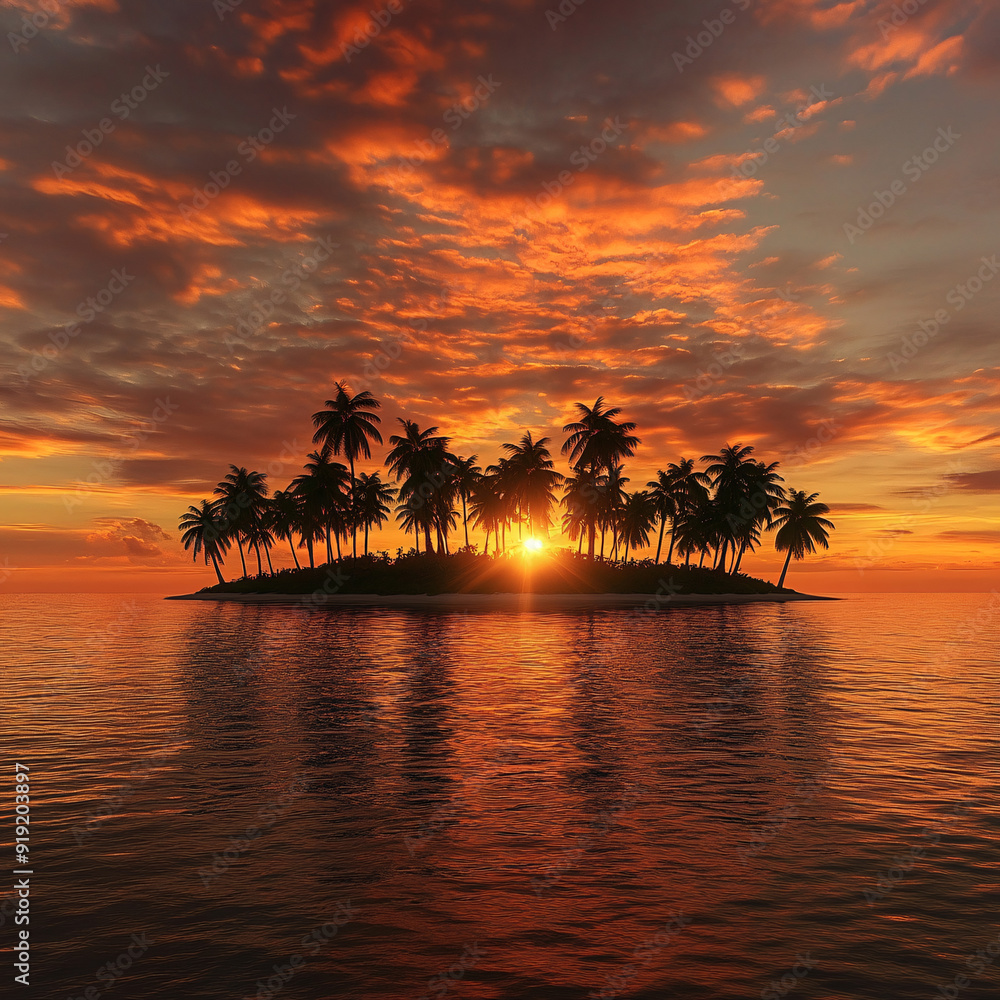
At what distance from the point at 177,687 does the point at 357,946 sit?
20710 mm

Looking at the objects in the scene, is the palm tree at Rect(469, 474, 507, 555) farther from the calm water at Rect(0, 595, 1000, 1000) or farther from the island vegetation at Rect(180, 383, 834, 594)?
the calm water at Rect(0, 595, 1000, 1000)

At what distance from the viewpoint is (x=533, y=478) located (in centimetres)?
9675

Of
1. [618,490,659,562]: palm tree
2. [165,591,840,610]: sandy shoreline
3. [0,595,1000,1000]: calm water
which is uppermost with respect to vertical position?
[618,490,659,562]: palm tree

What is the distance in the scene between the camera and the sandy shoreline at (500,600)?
269 ft

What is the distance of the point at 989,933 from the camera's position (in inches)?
297

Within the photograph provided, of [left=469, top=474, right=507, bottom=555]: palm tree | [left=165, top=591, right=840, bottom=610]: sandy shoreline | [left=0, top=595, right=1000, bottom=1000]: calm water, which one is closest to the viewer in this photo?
[left=0, top=595, right=1000, bottom=1000]: calm water

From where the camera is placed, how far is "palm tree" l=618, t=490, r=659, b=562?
115m

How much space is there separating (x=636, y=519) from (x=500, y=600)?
1647 inches

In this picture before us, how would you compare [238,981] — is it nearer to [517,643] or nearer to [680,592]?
[517,643]

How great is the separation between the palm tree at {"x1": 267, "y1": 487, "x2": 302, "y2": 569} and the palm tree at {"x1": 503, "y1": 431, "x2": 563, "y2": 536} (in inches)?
1428

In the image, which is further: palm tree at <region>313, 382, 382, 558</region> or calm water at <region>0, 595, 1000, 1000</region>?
palm tree at <region>313, 382, 382, 558</region>

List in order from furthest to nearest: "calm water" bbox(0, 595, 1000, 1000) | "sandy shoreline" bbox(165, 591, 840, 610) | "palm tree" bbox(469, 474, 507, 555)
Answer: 1. "palm tree" bbox(469, 474, 507, 555)
2. "sandy shoreline" bbox(165, 591, 840, 610)
3. "calm water" bbox(0, 595, 1000, 1000)

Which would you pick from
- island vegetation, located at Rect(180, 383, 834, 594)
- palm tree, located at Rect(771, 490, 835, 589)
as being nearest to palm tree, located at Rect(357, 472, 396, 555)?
island vegetation, located at Rect(180, 383, 834, 594)

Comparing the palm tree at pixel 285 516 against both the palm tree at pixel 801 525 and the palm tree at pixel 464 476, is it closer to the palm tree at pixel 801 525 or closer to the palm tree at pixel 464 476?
the palm tree at pixel 464 476
